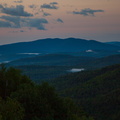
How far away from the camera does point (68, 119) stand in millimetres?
50656

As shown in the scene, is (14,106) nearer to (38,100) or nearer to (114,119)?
(38,100)

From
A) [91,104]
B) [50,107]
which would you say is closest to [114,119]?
[91,104]

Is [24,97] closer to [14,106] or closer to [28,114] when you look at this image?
[28,114]

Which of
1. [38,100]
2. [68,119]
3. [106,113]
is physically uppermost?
[38,100]

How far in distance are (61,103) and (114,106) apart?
120320 millimetres

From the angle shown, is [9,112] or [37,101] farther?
[37,101]

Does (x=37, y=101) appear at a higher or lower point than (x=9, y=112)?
lower

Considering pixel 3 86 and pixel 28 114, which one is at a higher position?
pixel 3 86

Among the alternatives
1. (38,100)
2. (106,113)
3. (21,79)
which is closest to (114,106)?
(106,113)

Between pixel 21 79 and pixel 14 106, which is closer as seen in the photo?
pixel 14 106

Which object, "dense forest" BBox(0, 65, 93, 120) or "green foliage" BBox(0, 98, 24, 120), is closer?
"green foliage" BBox(0, 98, 24, 120)

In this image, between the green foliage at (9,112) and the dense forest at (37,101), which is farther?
the dense forest at (37,101)

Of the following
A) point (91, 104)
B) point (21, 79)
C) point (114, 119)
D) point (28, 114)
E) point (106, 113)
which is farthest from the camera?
point (91, 104)

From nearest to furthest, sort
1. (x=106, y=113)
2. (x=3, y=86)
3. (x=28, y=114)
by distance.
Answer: (x=28, y=114) → (x=3, y=86) → (x=106, y=113)
